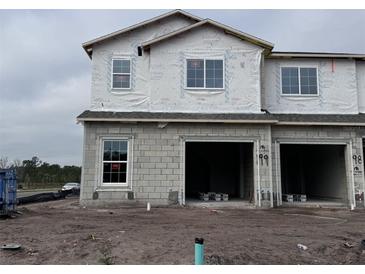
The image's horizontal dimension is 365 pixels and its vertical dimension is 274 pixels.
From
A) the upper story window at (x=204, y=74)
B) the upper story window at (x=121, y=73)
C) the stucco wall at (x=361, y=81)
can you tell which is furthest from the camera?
the stucco wall at (x=361, y=81)

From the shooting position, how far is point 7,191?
43.4 ft

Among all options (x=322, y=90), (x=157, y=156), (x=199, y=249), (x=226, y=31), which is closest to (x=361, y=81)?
(x=322, y=90)

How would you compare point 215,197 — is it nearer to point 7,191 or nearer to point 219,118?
point 219,118

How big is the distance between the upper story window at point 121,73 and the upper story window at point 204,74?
282 centimetres

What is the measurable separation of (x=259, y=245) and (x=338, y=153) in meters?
11.8

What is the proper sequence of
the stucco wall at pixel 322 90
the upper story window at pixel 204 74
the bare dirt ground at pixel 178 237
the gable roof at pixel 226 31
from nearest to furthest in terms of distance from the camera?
the bare dirt ground at pixel 178 237 → the gable roof at pixel 226 31 → the upper story window at pixel 204 74 → the stucco wall at pixel 322 90

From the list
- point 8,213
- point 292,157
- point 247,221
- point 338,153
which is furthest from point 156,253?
point 292,157

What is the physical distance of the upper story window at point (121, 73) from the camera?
16656 millimetres

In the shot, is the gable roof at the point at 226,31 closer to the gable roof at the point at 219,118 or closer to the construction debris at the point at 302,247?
the gable roof at the point at 219,118

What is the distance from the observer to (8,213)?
12.9 m

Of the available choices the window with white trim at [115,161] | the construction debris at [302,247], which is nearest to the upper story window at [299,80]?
the window with white trim at [115,161]

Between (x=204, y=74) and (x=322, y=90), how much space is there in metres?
5.94

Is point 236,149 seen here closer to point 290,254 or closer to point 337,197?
point 337,197

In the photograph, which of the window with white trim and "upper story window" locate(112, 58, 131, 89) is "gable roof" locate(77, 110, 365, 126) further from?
"upper story window" locate(112, 58, 131, 89)
